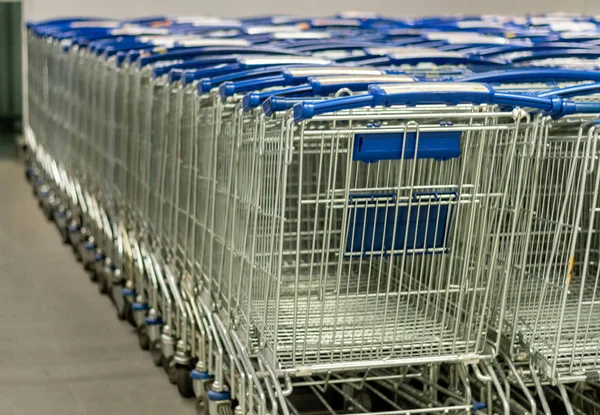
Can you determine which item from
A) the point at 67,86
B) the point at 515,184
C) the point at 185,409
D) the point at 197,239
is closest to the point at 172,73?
the point at 197,239

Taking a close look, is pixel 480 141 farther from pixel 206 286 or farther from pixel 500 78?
pixel 206 286

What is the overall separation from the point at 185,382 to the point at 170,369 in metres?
0.18

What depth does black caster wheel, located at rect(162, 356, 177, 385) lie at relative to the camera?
14.1ft

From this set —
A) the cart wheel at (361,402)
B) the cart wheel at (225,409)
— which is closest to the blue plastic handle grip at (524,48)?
the cart wheel at (361,402)

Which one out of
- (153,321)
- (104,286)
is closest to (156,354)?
(153,321)

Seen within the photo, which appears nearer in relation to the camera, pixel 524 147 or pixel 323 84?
pixel 524 147

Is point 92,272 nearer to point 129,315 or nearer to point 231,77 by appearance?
point 129,315

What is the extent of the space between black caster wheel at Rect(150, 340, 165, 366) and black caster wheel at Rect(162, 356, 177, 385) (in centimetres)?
8

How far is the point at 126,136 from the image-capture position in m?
5.46

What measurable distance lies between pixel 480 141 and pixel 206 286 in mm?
1446

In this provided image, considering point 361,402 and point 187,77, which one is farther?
point 187,77

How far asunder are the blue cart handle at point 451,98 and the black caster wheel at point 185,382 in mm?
1743

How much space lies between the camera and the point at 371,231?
3.13 meters

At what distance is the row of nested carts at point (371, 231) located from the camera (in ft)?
10.0
